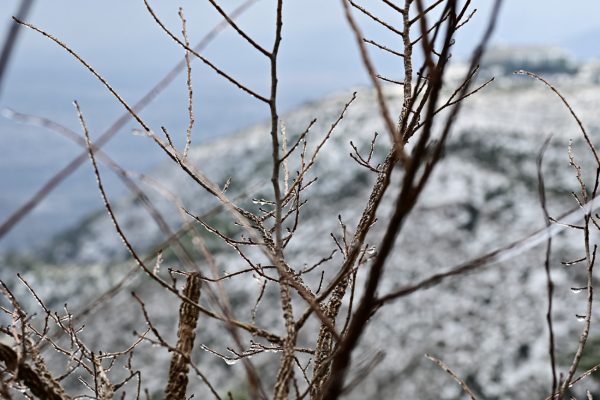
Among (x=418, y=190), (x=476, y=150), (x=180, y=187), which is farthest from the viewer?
(x=180, y=187)

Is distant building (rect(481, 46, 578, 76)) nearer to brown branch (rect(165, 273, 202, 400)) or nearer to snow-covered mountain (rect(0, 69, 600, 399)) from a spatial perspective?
snow-covered mountain (rect(0, 69, 600, 399))

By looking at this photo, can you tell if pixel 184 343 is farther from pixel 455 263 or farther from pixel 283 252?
pixel 455 263

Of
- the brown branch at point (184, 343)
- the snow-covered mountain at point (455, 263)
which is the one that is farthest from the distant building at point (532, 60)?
the brown branch at point (184, 343)

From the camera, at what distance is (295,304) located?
24109 mm

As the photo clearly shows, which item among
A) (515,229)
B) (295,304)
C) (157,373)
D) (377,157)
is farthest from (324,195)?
(157,373)

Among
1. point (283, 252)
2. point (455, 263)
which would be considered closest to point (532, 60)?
point (455, 263)

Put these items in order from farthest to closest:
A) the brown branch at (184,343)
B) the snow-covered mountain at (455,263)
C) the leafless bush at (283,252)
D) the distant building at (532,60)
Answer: the distant building at (532,60), the snow-covered mountain at (455,263), the brown branch at (184,343), the leafless bush at (283,252)

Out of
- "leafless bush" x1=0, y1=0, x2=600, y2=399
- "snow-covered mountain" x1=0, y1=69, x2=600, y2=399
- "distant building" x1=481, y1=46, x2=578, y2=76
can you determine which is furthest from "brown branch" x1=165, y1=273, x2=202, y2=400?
"distant building" x1=481, y1=46, x2=578, y2=76

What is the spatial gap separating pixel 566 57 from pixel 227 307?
2283 inches

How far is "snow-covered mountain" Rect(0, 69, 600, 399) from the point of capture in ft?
58.4

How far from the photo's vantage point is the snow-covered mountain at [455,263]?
17.8 m

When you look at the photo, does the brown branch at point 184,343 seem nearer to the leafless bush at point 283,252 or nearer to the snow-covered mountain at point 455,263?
the leafless bush at point 283,252

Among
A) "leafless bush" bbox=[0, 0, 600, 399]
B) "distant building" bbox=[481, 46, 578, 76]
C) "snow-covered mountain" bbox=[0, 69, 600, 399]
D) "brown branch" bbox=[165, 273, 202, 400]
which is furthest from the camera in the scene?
"distant building" bbox=[481, 46, 578, 76]

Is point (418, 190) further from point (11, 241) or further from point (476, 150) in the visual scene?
point (11, 241)
